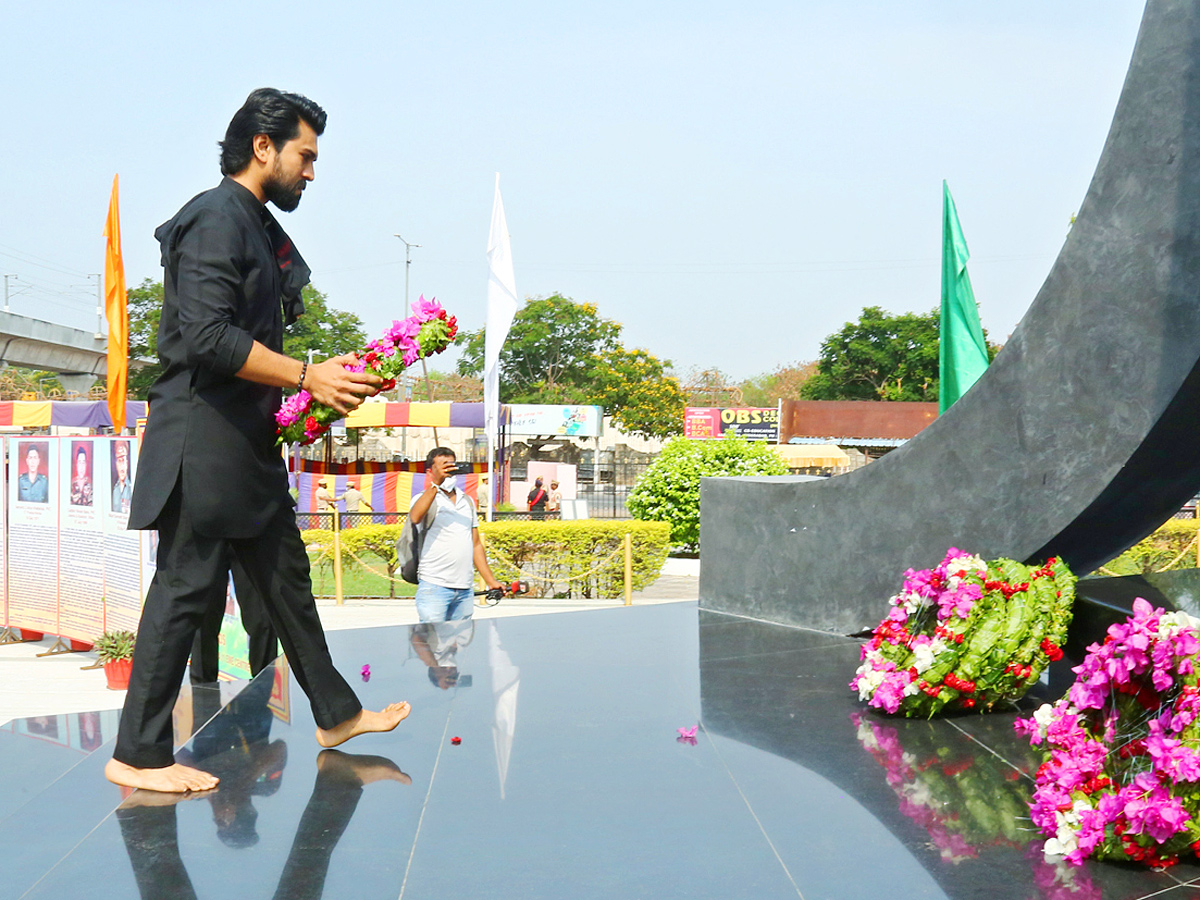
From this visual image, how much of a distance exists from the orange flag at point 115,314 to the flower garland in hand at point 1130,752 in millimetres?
7888

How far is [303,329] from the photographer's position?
127ft

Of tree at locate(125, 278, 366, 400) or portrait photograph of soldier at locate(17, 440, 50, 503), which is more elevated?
tree at locate(125, 278, 366, 400)

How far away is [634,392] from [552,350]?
4.00 m

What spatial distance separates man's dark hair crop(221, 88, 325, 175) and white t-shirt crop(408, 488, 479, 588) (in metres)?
3.36

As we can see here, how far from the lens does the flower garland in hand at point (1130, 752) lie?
7.07ft

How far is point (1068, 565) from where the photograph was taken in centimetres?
386

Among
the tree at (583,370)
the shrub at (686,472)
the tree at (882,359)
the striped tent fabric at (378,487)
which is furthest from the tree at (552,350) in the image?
the shrub at (686,472)

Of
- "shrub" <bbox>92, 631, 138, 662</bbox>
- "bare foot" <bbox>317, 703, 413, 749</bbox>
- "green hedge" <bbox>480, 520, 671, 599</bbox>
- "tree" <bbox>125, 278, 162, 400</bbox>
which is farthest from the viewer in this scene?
"tree" <bbox>125, 278, 162, 400</bbox>

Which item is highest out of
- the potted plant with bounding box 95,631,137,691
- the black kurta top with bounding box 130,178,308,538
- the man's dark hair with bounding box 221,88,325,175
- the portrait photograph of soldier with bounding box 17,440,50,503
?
the man's dark hair with bounding box 221,88,325,175

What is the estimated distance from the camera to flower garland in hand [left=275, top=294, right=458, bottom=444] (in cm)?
272

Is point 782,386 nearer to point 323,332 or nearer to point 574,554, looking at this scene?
point 323,332

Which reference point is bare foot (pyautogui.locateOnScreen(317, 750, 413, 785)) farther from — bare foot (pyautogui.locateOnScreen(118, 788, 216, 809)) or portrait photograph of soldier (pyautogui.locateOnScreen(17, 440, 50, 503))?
portrait photograph of soldier (pyautogui.locateOnScreen(17, 440, 50, 503))

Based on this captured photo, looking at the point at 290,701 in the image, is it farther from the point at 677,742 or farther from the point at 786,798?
the point at 786,798

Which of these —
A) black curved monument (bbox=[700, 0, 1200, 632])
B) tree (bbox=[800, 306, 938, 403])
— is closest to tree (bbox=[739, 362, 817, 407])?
tree (bbox=[800, 306, 938, 403])
